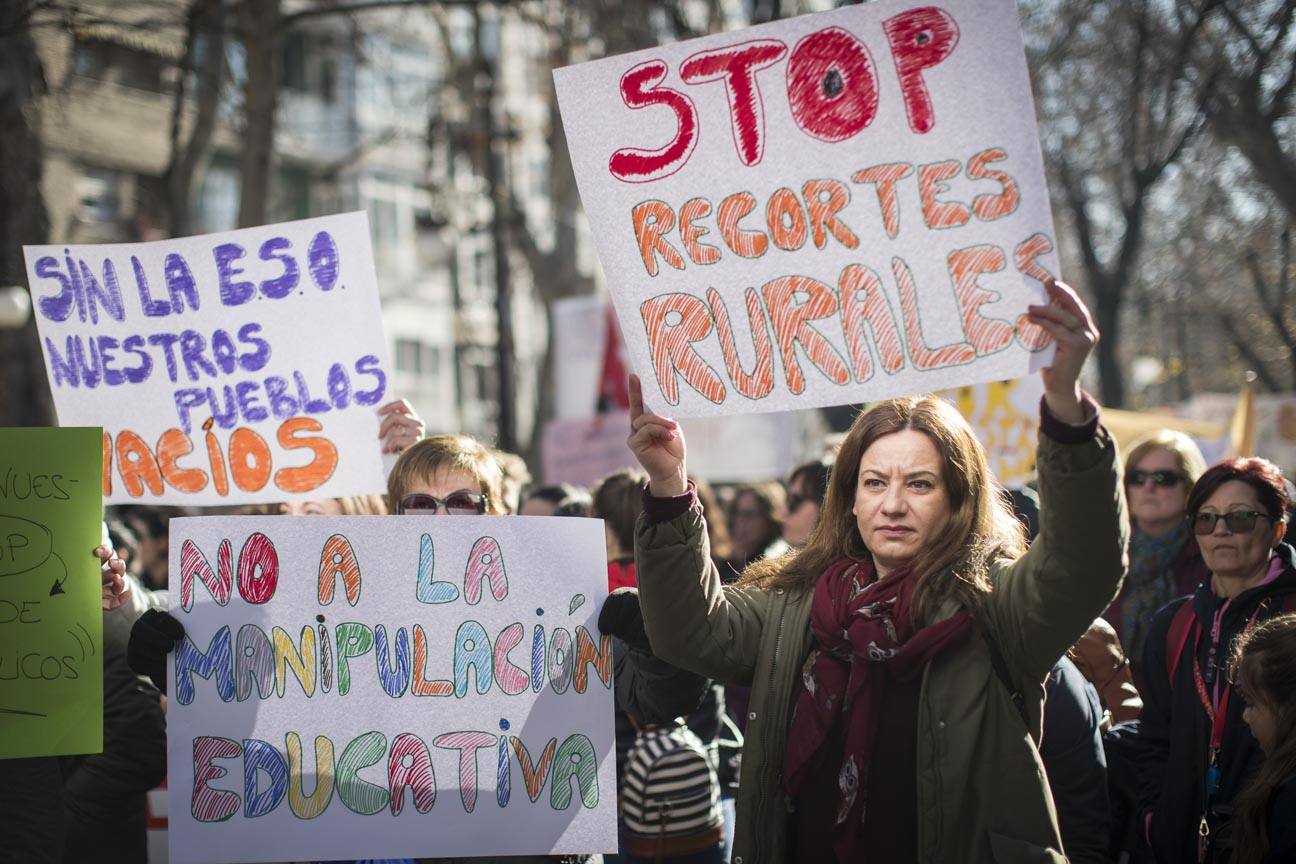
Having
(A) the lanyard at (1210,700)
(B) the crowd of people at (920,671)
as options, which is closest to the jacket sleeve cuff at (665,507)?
(B) the crowd of people at (920,671)

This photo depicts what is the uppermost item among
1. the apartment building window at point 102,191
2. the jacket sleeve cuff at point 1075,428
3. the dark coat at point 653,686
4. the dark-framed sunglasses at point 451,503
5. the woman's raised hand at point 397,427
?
the apartment building window at point 102,191

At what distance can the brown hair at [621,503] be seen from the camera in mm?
4273

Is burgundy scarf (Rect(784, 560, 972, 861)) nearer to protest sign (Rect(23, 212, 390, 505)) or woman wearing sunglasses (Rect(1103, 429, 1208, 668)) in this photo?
protest sign (Rect(23, 212, 390, 505))

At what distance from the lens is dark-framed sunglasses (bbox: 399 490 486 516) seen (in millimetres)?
3465

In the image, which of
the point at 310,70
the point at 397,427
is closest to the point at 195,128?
the point at 397,427

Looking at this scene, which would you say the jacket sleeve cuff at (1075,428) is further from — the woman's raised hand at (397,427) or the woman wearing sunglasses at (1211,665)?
the woman's raised hand at (397,427)

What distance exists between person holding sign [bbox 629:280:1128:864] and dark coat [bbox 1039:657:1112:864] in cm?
40

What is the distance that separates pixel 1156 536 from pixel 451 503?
259 cm

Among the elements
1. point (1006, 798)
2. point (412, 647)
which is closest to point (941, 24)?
point (1006, 798)

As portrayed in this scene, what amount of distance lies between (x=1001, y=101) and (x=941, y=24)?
0.21 metres

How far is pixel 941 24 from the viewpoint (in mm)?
2703

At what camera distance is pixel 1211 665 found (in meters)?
3.34

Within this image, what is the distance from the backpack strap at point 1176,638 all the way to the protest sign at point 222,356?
89.8 inches

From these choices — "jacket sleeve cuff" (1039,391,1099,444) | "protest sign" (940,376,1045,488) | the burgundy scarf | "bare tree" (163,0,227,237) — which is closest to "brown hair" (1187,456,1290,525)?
the burgundy scarf
